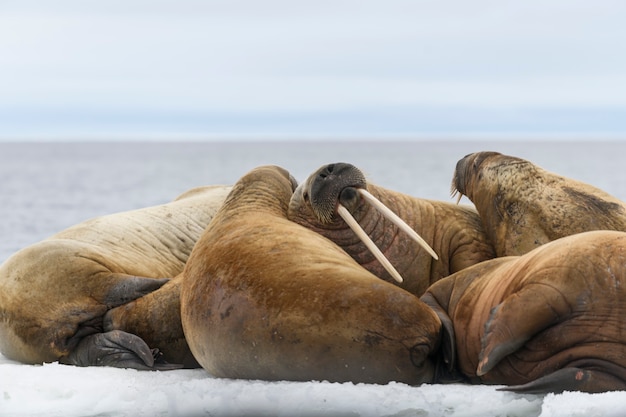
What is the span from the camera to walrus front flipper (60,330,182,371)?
18.9 feet

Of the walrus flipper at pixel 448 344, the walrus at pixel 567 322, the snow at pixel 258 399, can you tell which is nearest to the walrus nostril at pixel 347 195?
the walrus flipper at pixel 448 344

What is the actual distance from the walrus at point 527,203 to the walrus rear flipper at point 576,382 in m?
1.81

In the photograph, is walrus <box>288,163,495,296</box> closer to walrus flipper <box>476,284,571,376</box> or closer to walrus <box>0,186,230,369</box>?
walrus <box>0,186,230,369</box>

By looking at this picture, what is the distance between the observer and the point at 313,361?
4691 millimetres

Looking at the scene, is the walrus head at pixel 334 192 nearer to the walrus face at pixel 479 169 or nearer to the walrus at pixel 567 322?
the walrus face at pixel 479 169

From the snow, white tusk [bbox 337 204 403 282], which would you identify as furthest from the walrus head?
the snow

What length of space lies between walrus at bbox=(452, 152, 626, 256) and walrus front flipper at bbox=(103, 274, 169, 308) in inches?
81.7

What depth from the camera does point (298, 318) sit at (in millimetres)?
4707

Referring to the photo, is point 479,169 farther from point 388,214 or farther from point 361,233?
point 361,233

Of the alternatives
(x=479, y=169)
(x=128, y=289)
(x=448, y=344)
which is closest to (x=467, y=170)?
(x=479, y=169)

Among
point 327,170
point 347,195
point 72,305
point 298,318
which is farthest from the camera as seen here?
point 72,305

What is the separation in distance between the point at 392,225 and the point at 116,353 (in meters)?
1.80

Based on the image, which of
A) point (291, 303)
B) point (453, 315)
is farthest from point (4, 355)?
point (453, 315)

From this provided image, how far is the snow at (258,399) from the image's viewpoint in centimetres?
431
